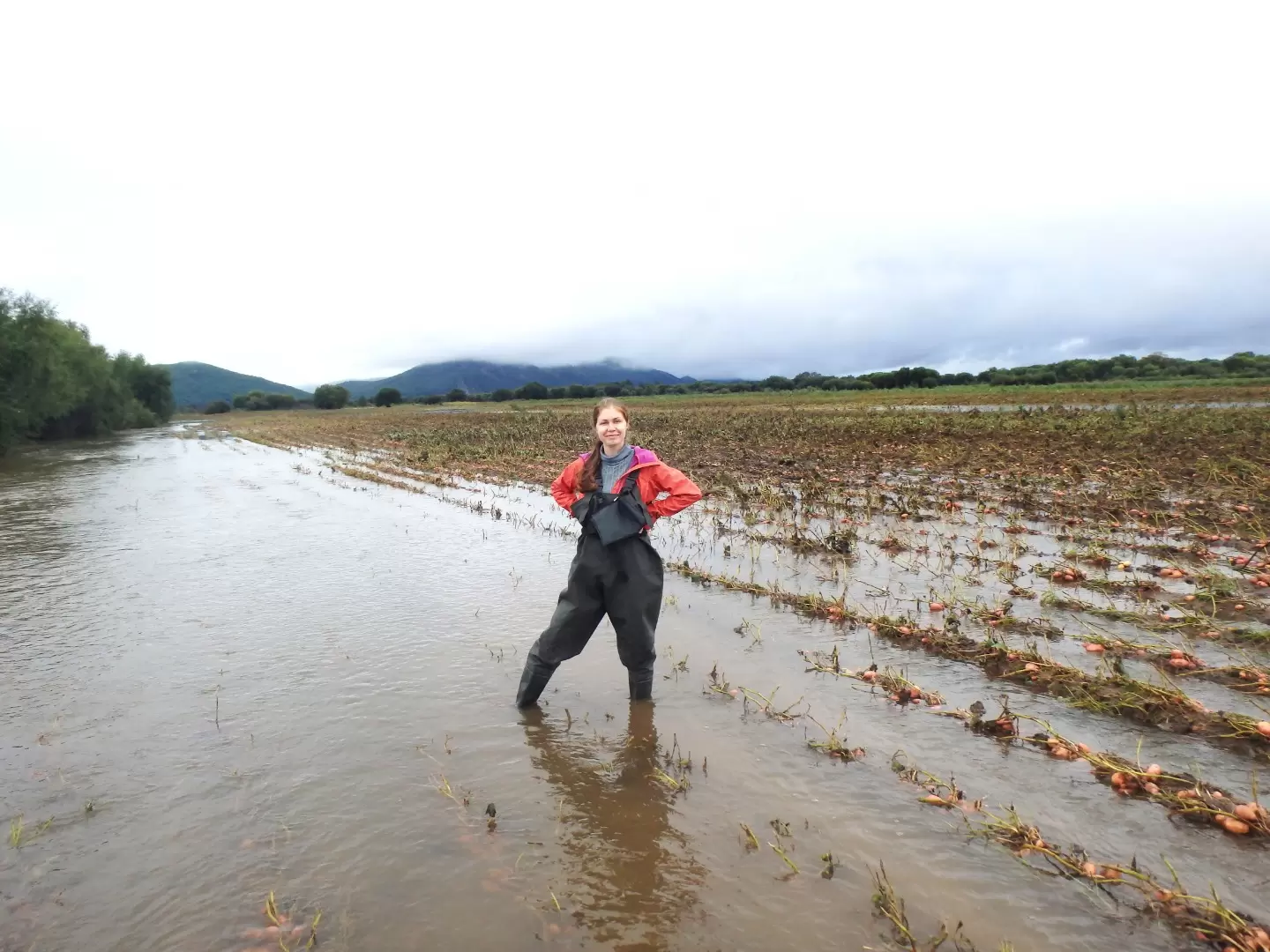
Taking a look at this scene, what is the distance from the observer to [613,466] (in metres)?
4.69

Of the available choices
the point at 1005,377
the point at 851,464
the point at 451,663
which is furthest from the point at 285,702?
the point at 1005,377

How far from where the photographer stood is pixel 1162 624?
5703mm

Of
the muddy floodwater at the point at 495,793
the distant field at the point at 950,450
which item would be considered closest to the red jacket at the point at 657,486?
the muddy floodwater at the point at 495,793

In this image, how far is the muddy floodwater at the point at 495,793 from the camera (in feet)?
9.69

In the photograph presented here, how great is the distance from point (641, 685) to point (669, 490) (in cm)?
146

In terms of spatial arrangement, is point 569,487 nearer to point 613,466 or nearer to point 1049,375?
point 613,466

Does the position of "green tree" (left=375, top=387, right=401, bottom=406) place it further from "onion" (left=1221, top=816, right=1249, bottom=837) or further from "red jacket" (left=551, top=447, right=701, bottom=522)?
"onion" (left=1221, top=816, right=1249, bottom=837)

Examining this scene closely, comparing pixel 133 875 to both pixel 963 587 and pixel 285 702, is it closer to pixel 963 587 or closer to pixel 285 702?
pixel 285 702

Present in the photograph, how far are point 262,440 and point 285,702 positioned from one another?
36.8 metres

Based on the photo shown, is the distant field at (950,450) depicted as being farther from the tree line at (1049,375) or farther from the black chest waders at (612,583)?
the tree line at (1049,375)

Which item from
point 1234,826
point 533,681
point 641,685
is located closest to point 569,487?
point 533,681

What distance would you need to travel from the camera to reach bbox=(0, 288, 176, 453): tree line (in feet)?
109

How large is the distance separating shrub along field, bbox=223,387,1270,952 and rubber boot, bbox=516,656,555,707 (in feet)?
4.13

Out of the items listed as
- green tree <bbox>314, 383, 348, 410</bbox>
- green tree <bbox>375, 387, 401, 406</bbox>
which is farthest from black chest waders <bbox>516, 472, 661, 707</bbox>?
green tree <bbox>375, 387, 401, 406</bbox>
